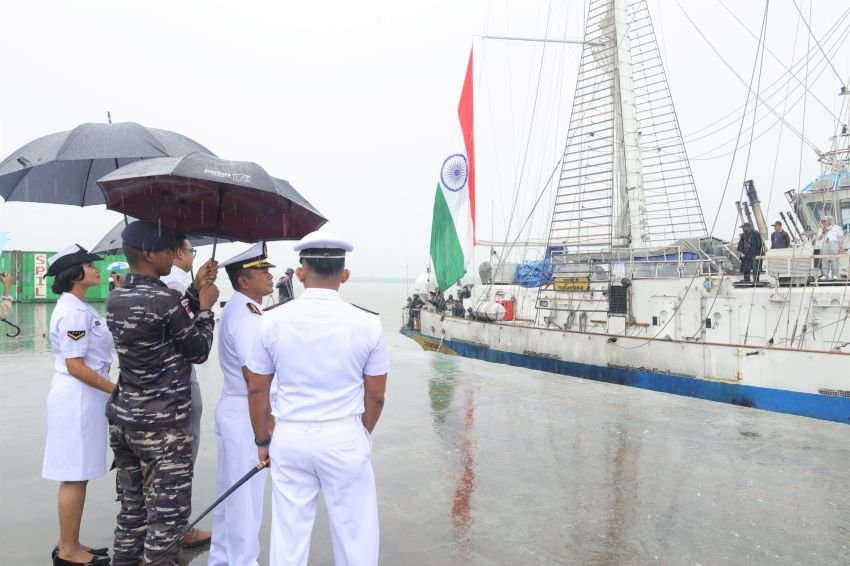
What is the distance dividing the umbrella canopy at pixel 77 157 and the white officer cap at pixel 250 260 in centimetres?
114

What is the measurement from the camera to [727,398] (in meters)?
10.2

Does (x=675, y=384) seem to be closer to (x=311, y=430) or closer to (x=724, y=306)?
(x=724, y=306)

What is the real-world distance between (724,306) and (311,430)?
37.2 ft

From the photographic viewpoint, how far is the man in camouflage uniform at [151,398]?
2.37 meters

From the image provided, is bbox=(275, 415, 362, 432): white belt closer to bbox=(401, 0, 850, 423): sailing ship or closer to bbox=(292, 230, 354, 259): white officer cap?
bbox=(292, 230, 354, 259): white officer cap

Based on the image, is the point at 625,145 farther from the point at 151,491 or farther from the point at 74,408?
the point at 151,491

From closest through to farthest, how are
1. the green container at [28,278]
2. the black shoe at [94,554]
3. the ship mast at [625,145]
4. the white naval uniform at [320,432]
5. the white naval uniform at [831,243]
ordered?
1. the white naval uniform at [320,432]
2. the black shoe at [94,554]
3. the white naval uniform at [831,243]
4. the ship mast at [625,145]
5. the green container at [28,278]

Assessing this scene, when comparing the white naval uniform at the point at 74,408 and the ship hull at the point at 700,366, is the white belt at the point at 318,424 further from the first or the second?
the ship hull at the point at 700,366

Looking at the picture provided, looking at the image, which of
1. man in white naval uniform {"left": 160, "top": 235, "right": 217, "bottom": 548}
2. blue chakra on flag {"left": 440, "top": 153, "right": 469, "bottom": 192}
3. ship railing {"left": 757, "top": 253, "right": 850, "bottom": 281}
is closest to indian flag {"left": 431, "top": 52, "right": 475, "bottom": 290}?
blue chakra on flag {"left": 440, "top": 153, "right": 469, "bottom": 192}

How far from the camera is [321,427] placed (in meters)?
2.02

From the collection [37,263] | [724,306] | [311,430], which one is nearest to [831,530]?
[311,430]

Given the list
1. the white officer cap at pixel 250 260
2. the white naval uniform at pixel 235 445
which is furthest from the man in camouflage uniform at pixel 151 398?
the white officer cap at pixel 250 260

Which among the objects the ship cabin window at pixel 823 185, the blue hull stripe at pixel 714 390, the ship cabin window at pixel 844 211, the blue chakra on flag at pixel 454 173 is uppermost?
the blue chakra on flag at pixel 454 173

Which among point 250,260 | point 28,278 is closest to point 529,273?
point 250,260
